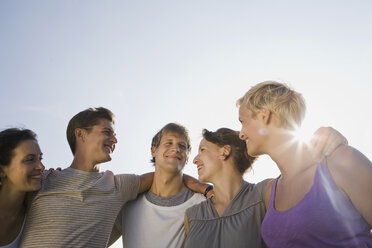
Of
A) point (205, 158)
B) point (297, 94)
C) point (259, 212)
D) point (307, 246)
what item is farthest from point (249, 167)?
point (307, 246)

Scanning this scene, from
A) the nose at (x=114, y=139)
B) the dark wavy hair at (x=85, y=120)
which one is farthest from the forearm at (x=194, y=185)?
the dark wavy hair at (x=85, y=120)

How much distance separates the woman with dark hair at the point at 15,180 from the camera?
13.5 feet

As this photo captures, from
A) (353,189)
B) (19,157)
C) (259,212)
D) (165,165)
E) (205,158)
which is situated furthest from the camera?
(165,165)

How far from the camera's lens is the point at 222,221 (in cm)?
399

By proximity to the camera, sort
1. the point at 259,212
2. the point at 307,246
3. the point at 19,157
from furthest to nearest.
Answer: the point at 19,157 → the point at 259,212 → the point at 307,246

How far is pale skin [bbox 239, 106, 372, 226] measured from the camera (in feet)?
7.23

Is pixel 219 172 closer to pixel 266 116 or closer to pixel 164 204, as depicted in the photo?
pixel 164 204

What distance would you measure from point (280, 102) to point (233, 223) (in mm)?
1615

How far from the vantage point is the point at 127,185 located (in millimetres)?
4906

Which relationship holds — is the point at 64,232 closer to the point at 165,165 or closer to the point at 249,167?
the point at 165,165

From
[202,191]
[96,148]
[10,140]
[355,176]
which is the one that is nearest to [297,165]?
[355,176]

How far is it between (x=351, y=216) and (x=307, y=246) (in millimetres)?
434

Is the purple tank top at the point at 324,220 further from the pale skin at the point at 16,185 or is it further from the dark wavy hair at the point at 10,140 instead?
the dark wavy hair at the point at 10,140

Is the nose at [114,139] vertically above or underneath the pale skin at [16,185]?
above
